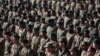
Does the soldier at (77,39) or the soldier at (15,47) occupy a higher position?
the soldier at (15,47)

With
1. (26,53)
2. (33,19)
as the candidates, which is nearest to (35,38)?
(26,53)

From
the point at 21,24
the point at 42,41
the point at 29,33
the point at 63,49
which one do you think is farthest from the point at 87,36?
the point at 21,24

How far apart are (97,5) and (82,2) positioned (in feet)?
3.99

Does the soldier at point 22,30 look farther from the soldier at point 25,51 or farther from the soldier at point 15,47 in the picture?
the soldier at point 25,51

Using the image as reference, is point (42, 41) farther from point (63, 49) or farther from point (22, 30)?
point (22, 30)

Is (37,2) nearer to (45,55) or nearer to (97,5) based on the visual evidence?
(97,5)

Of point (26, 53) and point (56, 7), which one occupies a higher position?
point (26, 53)

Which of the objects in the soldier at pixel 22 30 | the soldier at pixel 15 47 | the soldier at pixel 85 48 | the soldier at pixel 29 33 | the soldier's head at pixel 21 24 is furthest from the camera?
the soldier's head at pixel 21 24

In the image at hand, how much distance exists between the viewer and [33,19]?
16.0 m

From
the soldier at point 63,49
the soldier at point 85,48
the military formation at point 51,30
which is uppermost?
the soldier at point 63,49

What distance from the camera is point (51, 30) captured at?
1410cm

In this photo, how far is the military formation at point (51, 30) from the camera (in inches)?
431

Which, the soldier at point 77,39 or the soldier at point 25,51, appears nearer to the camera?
the soldier at point 25,51

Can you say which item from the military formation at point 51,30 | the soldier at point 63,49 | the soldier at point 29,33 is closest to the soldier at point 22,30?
the military formation at point 51,30
